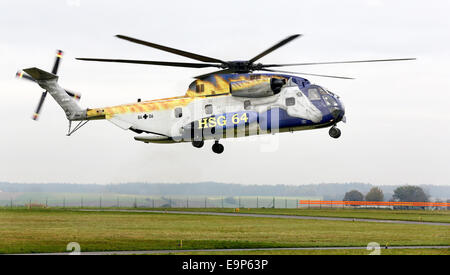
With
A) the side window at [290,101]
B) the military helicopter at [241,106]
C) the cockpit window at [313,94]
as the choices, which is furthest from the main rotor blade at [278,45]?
the cockpit window at [313,94]

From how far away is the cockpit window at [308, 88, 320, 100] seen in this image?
35.3 metres

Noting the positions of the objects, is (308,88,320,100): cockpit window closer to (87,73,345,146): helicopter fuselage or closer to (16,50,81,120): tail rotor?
(87,73,345,146): helicopter fuselage

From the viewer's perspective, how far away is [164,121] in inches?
1510

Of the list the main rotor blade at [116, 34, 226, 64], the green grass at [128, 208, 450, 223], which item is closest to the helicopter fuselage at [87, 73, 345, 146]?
the main rotor blade at [116, 34, 226, 64]

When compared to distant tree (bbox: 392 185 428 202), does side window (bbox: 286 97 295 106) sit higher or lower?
higher

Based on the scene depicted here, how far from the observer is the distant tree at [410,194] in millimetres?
173875

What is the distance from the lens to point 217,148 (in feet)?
125

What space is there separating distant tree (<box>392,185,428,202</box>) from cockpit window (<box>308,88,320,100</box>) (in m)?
148

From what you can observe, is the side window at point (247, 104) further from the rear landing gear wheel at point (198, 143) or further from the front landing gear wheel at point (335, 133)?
the front landing gear wheel at point (335, 133)

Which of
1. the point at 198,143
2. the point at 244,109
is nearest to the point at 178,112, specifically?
the point at 198,143

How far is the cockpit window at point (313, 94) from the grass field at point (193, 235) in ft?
38.2

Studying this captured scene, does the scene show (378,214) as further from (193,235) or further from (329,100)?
(329,100)
